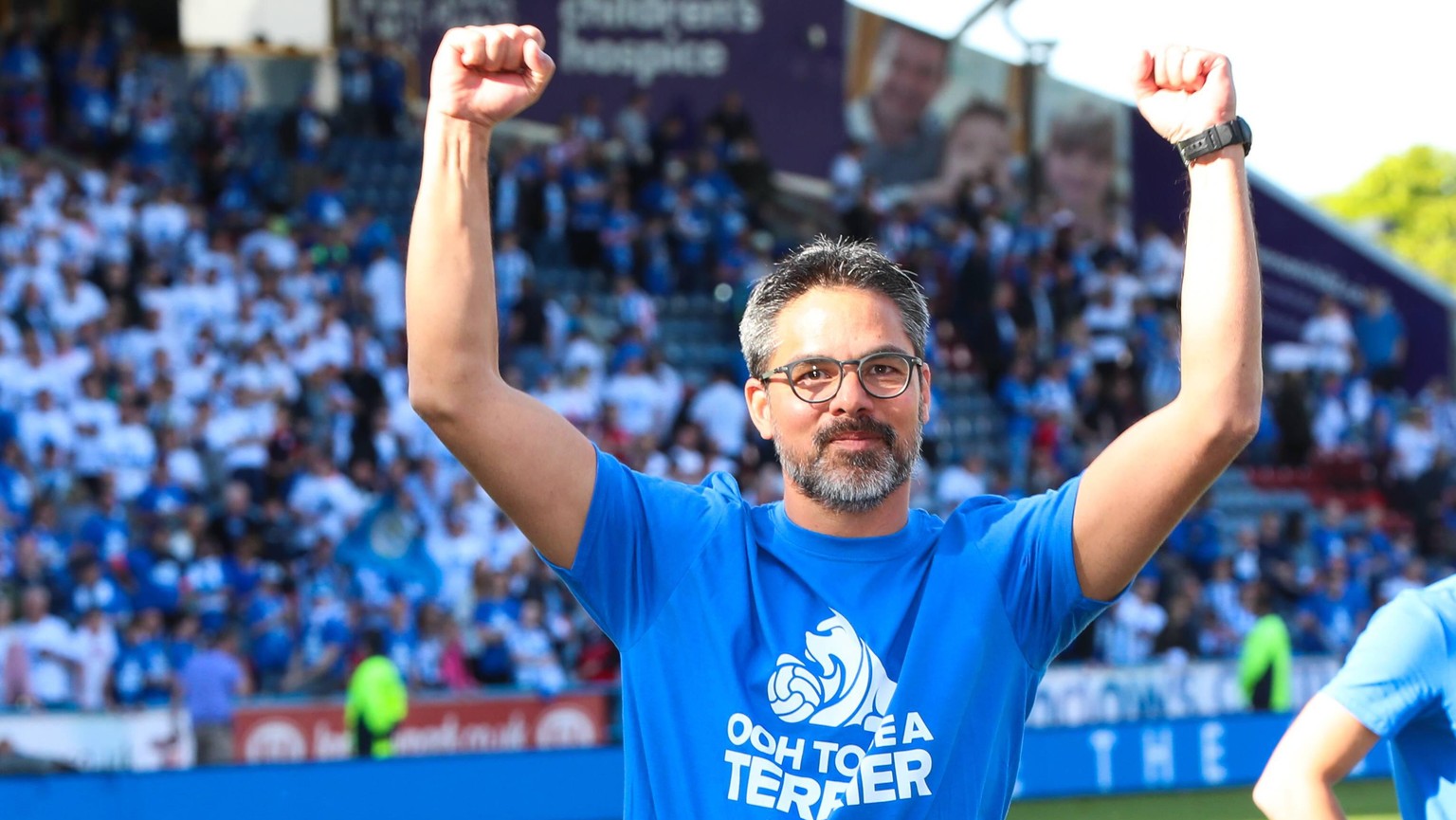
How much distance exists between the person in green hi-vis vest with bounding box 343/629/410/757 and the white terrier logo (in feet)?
30.8

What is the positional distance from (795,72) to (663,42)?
72.8 inches

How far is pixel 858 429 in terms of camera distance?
9.62 feet

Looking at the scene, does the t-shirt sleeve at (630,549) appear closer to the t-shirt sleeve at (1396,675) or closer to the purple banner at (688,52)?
the t-shirt sleeve at (1396,675)

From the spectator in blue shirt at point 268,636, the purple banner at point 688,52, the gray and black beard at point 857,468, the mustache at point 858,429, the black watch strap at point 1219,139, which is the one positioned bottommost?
the spectator in blue shirt at point 268,636

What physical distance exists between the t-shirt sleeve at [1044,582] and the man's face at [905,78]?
66.5 ft

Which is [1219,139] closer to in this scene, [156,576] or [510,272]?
[156,576]

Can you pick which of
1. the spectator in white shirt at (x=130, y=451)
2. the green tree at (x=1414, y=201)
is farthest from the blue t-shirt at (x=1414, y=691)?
the green tree at (x=1414, y=201)

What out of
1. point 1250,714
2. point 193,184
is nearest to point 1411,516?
point 1250,714

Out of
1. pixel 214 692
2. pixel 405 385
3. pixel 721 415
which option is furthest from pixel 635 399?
pixel 214 692

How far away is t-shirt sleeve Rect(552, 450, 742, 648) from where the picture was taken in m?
2.97

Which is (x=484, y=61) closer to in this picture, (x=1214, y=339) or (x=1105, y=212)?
(x=1214, y=339)

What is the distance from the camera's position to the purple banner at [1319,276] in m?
24.1

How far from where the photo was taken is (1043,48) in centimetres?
1950

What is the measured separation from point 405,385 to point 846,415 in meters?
12.7
